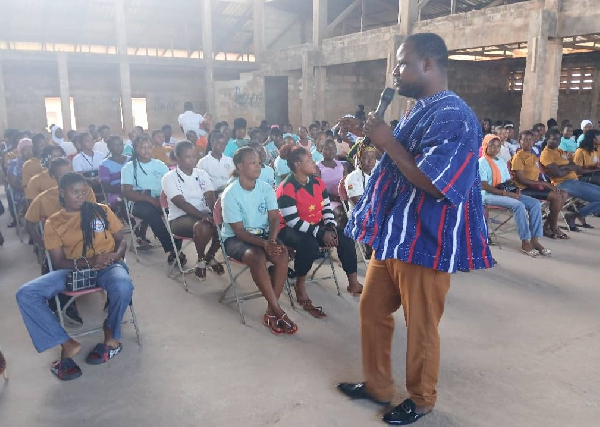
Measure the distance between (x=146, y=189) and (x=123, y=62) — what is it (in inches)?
491

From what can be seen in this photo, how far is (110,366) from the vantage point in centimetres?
293

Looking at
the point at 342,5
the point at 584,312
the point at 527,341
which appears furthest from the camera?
the point at 342,5

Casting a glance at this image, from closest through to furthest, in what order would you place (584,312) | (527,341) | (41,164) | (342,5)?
(527,341) < (584,312) < (41,164) < (342,5)

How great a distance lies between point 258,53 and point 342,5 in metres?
3.63

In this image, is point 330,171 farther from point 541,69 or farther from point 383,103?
point 541,69

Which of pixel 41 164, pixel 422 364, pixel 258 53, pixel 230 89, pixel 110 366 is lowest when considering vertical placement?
pixel 110 366

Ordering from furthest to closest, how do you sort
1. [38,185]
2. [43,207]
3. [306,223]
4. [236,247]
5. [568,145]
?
[568,145]
[38,185]
[43,207]
[306,223]
[236,247]

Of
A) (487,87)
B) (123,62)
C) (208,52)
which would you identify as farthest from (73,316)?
(487,87)

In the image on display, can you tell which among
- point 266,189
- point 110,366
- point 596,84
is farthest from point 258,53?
point 110,366

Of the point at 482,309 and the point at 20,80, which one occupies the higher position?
the point at 20,80

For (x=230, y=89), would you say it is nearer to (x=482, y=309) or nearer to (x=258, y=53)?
(x=258, y=53)

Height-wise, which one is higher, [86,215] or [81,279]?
[86,215]

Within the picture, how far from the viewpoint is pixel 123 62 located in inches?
625

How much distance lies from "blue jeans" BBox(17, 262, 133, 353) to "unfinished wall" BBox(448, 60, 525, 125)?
15866 millimetres
